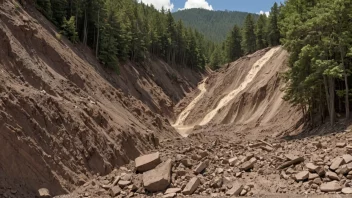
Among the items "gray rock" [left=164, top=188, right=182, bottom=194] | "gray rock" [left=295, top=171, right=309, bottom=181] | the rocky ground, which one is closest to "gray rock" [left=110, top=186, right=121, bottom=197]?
the rocky ground

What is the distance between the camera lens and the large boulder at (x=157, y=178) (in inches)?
511

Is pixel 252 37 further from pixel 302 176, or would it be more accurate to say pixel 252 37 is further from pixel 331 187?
pixel 331 187

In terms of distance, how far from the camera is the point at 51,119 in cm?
1572

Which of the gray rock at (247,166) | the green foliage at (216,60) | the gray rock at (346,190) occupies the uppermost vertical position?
the green foliage at (216,60)

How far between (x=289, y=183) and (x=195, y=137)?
14.7 meters

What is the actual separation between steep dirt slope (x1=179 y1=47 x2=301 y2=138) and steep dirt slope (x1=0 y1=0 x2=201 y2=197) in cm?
929

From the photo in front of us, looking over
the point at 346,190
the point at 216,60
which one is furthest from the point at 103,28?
the point at 216,60

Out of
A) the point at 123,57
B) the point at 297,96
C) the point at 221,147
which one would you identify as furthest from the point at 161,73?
the point at 221,147

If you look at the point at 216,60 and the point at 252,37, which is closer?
the point at 252,37

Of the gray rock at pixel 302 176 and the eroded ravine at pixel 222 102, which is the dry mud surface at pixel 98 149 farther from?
the eroded ravine at pixel 222 102

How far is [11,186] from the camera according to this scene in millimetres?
11430

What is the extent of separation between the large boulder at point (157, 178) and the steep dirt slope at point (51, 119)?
9.78 ft

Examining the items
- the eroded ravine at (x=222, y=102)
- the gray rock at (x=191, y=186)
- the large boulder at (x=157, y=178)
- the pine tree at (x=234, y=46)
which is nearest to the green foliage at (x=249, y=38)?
the pine tree at (x=234, y=46)

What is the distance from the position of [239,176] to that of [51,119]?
351 inches
